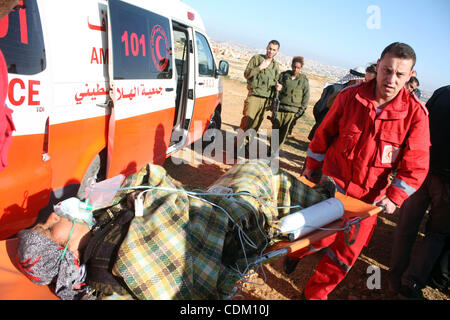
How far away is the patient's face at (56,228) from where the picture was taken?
1.54 m

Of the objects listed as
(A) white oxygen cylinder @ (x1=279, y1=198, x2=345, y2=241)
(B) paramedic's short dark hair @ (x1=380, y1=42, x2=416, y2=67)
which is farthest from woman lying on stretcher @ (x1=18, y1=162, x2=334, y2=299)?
(B) paramedic's short dark hair @ (x1=380, y1=42, x2=416, y2=67)

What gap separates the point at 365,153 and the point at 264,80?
13.3 ft

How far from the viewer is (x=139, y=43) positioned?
117 inches

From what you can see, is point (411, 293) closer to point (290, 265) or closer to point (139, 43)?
point (290, 265)

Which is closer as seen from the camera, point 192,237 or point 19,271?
point 19,271

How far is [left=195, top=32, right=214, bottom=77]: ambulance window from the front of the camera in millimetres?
4860

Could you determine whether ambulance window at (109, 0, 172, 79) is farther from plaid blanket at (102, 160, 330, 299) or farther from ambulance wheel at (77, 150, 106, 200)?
plaid blanket at (102, 160, 330, 299)

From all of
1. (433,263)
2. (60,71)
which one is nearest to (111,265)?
(60,71)

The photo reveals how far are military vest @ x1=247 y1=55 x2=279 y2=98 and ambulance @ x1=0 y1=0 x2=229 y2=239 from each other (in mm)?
2537

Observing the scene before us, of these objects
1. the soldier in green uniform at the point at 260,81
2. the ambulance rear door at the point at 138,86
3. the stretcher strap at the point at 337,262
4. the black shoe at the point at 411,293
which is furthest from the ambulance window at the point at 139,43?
the black shoe at the point at 411,293

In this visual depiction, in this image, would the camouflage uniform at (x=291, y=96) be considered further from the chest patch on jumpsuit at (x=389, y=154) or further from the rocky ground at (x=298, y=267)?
the chest patch on jumpsuit at (x=389, y=154)

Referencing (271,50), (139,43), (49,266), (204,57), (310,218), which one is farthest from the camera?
(271,50)

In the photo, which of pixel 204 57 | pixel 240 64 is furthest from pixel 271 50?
pixel 240 64

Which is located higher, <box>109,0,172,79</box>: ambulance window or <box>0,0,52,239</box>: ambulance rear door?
<box>109,0,172,79</box>: ambulance window
